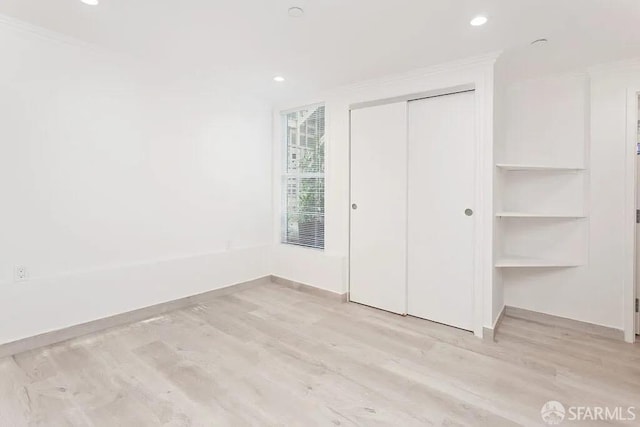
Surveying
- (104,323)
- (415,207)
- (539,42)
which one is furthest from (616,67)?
(104,323)

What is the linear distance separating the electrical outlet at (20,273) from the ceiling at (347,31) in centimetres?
179

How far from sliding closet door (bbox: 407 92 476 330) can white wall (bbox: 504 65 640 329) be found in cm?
79

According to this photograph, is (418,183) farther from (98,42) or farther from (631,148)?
(98,42)

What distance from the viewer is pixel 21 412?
72.9 inches

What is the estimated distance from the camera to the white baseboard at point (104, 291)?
249 centimetres

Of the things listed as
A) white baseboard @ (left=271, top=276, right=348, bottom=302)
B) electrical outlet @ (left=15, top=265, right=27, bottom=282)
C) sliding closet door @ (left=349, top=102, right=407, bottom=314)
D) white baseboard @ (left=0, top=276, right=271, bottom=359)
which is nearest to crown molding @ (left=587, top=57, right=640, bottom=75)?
sliding closet door @ (left=349, top=102, right=407, bottom=314)

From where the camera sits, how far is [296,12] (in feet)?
7.16

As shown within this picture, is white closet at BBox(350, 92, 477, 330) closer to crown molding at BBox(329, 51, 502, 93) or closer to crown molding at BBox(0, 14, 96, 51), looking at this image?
crown molding at BBox(329, 51, 502, 93)

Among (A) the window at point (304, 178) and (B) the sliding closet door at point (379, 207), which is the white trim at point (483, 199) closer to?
(B) the sliding closet door at point (379, 207)

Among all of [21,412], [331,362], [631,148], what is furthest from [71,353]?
[631,148]

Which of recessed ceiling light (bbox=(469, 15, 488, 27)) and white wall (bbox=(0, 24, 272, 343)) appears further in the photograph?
white wall (bbox=(0, 24, 272, 343))

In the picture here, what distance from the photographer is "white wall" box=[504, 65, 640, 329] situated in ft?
9.40

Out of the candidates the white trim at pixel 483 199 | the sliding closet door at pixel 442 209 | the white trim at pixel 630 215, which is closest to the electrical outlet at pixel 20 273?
the sliding closet door at pixel 442 209

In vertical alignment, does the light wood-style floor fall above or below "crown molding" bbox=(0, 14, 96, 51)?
below
